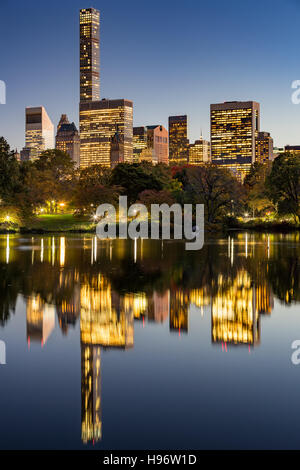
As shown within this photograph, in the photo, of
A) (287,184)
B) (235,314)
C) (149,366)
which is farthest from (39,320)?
(287,184)

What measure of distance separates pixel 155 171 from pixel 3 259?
6043 cm

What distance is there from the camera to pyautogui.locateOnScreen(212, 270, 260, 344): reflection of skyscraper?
8992 mm

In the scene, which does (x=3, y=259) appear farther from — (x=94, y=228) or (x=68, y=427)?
(x=94, y=228)

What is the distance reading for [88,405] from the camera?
5.67 meters

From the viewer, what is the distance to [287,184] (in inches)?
2589

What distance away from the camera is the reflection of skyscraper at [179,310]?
32.6 feet

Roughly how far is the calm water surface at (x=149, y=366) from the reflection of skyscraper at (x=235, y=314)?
0.11 feet

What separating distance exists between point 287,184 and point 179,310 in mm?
57316

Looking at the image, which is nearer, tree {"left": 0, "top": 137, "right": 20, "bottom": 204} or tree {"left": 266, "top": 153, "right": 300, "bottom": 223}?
tree {"left": 0, "top": 137, "right": 20, "bottom": 204}

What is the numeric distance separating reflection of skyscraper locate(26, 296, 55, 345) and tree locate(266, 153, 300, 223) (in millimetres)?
56941

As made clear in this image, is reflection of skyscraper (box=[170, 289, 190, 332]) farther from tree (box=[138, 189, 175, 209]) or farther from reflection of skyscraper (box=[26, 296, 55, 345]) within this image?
tree (box=[138, 189, 175, 209])

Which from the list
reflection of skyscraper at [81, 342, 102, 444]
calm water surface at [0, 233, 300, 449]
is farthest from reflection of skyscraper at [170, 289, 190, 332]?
reflection of skyscraper at [81, 342, 102, 444]

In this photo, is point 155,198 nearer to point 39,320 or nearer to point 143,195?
point 143,195

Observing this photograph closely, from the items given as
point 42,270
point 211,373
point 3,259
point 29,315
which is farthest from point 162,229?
point 211,373
